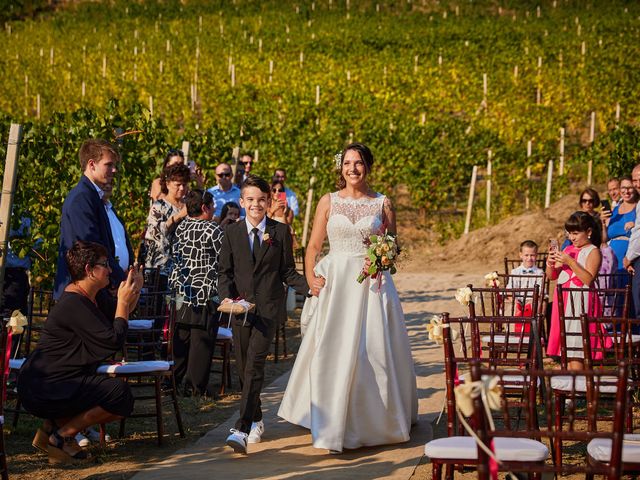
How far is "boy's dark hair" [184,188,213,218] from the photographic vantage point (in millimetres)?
8492

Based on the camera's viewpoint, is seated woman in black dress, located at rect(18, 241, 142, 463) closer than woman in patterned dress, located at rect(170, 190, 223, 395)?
Yes

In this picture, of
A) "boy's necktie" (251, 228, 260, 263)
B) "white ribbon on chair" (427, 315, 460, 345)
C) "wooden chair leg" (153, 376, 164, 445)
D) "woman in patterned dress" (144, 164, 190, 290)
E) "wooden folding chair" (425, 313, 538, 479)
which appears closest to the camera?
Result: "wooden folding chair" (425, 313, 538, 479)

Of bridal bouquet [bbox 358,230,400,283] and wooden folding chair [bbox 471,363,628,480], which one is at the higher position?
bridal bouquet [bbox 358,230,400,283]

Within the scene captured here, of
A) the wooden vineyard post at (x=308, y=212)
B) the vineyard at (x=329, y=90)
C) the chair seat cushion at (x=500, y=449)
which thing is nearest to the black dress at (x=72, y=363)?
the chair seat cushion at (x=500, y=449)

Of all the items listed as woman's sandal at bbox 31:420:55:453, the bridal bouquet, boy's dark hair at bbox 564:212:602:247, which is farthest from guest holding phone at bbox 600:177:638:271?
woman's sandal at bbox 31:420:55:453

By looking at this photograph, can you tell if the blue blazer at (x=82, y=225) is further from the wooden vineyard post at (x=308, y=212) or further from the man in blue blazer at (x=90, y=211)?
the wooden vineyard post at (x=308, y=212)

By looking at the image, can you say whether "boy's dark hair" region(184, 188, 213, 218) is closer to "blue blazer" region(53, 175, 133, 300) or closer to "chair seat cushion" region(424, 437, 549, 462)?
"blue blazer" region(53, 175, 133, 300)

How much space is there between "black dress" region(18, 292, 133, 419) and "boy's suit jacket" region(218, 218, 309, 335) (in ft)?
3.13

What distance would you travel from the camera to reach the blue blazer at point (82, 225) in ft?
22.5

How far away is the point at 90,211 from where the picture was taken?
22.7 ft

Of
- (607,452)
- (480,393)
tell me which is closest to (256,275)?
(607,452)

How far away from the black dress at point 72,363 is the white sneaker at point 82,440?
45cm

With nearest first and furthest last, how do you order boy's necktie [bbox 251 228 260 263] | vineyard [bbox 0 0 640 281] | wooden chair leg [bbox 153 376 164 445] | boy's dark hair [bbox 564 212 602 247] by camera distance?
wooden chair leg [bbox 153 376 164 445] → boy's necktie [bbox 251 228 260 263] → boy's dark hair [bbox 564 212 602 247] → vineyard [bbox 0 0 640 281]

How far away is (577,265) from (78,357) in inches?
149
